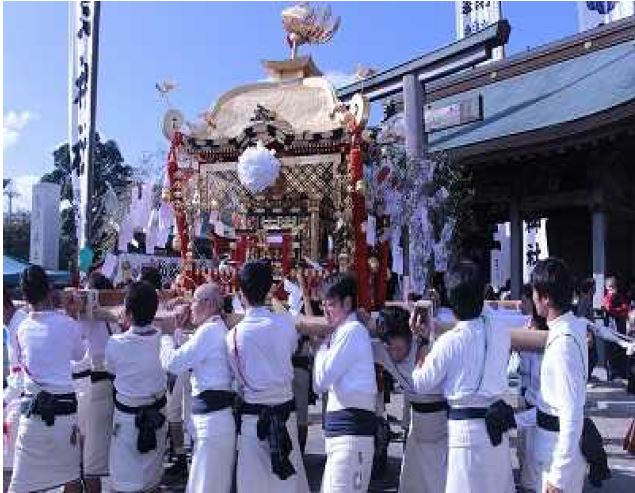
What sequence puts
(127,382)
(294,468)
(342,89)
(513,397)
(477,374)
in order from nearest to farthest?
(477,374) < (294,468) < (127,382) < (513,397) < (342,89)

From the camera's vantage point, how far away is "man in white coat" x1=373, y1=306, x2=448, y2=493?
12.5 feet

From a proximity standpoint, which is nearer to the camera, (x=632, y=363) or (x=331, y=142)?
(x=331, y=142)

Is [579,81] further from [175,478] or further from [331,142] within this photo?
[175,478]

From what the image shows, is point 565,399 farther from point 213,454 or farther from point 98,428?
point 98,428

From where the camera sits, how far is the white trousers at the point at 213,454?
3.73 m

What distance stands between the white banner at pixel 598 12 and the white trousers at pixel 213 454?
46.9ft

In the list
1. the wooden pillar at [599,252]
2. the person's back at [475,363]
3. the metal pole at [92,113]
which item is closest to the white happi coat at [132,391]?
the person's back at [475,363]

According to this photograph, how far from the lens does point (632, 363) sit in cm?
830

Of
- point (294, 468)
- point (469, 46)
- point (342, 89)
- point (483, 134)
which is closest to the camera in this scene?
point (294, 468)

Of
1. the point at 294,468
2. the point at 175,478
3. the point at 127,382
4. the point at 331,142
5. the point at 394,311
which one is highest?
the point at 331,142

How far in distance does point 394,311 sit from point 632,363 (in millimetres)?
5663

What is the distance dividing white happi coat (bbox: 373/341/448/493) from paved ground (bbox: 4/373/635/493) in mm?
959

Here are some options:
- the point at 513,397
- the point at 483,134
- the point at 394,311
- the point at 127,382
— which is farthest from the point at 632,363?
the point at 127,382

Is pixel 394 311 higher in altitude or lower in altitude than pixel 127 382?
higher
